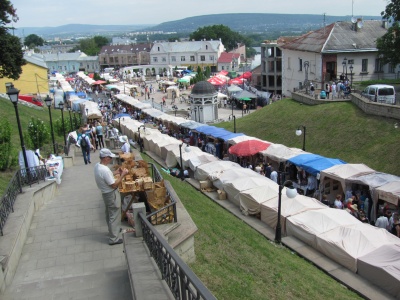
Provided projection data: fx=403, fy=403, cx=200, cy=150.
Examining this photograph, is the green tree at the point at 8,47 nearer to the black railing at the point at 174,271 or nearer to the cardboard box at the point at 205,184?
the cardboard box at the point at 205,184

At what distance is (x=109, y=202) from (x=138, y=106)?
120ft

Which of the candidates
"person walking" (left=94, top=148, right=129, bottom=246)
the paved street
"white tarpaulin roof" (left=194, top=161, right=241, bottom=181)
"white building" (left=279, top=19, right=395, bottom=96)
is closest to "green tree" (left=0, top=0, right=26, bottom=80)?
"white tarpaulin roof" (left=194, top=161, right=241, bottom=181)

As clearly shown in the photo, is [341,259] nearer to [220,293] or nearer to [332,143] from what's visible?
[220,293]

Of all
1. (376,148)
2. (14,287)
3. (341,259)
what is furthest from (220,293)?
(376,148)

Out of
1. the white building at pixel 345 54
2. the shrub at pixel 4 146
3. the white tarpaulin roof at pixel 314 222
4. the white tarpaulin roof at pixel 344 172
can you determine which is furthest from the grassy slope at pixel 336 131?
the shrub at pixel 4 146

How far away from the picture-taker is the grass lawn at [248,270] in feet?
24.1

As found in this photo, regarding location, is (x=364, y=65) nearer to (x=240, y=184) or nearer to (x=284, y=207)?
(x=240, y=184)

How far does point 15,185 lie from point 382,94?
76.8ft

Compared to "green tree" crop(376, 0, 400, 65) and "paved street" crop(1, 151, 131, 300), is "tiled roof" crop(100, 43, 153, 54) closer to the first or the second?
"green tree" crop(376, 0, 400, 65)

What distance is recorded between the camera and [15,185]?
1005 cm

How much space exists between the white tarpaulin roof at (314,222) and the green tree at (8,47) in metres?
22.4

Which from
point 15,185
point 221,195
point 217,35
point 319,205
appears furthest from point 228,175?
point 217,35

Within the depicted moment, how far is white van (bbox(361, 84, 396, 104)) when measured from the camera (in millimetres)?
25297

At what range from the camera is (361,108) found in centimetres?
2655
